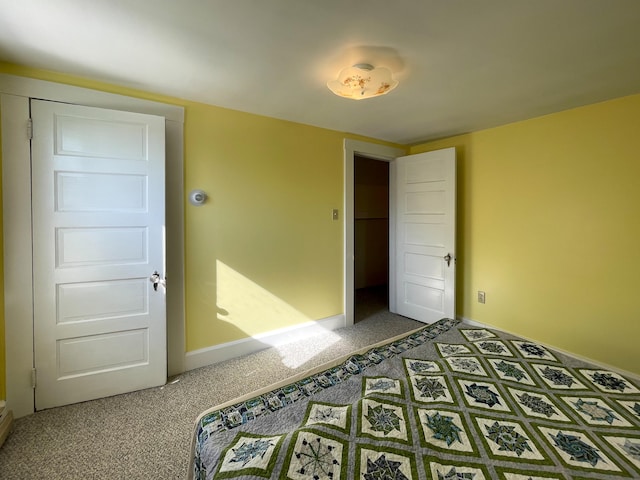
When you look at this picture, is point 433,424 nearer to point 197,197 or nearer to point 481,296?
point 197,197

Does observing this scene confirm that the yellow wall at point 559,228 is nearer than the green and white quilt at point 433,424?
No

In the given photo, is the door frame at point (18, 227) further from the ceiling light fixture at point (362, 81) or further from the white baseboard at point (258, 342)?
the ceiling light fixture at point (362, 81)

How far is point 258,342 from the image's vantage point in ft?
9.02

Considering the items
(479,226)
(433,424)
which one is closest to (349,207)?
(479,226)

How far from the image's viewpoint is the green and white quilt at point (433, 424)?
86 cm

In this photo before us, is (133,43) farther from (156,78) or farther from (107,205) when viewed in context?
(107,205)

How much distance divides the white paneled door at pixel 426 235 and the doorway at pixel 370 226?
55.4 inches

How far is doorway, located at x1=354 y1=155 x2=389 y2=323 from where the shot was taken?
5250 mm

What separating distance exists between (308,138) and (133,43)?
1693mm

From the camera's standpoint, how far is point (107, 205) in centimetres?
199

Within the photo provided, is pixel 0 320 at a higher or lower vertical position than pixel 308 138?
lower

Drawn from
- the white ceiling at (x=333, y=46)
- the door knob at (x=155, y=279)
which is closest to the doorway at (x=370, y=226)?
the white ceiling at (x=333, y=46)

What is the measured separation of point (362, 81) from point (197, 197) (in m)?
1.60

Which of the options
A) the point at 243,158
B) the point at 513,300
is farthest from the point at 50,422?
the point at 513,300
